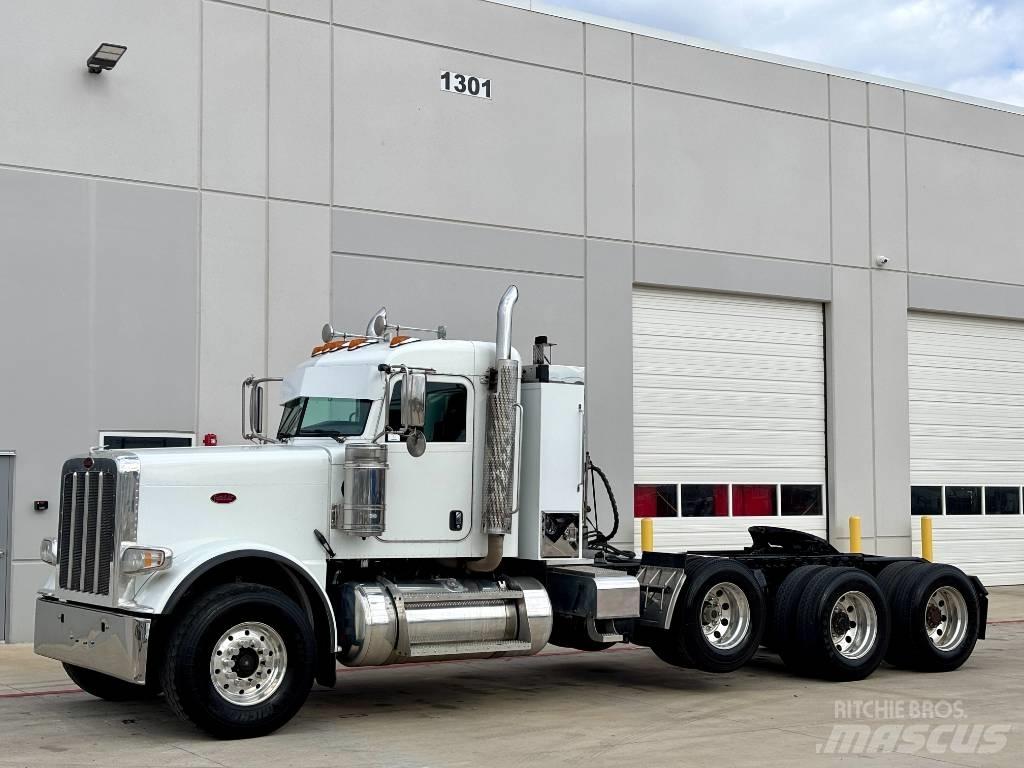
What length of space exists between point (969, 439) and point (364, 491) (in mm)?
16581

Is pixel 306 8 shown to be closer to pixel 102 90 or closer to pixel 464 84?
pixel 464 84

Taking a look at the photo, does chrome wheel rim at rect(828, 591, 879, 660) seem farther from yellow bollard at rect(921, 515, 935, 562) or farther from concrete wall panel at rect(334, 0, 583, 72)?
concrete wall panel at rect(334, 0, 583, 72)

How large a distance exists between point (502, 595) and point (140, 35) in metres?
9.57

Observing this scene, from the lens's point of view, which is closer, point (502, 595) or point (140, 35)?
point (502, 595)

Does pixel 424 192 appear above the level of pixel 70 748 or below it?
above

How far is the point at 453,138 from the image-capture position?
19297 millimetres

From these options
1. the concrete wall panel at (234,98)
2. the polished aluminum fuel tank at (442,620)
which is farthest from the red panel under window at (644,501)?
the polished aluminum fuel tank at (442,620)

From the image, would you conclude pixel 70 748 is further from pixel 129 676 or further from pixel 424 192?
pixel 424 192

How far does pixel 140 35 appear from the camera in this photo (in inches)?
672

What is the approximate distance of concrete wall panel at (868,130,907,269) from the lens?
2338 centimetres

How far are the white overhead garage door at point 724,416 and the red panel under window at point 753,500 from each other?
16 mm

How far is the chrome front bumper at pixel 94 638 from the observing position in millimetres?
9617

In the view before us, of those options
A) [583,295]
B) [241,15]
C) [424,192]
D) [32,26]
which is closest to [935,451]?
[583,295]

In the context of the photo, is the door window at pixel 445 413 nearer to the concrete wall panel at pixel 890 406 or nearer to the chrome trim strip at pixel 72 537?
the chrome trim strip at pixel 72 537
